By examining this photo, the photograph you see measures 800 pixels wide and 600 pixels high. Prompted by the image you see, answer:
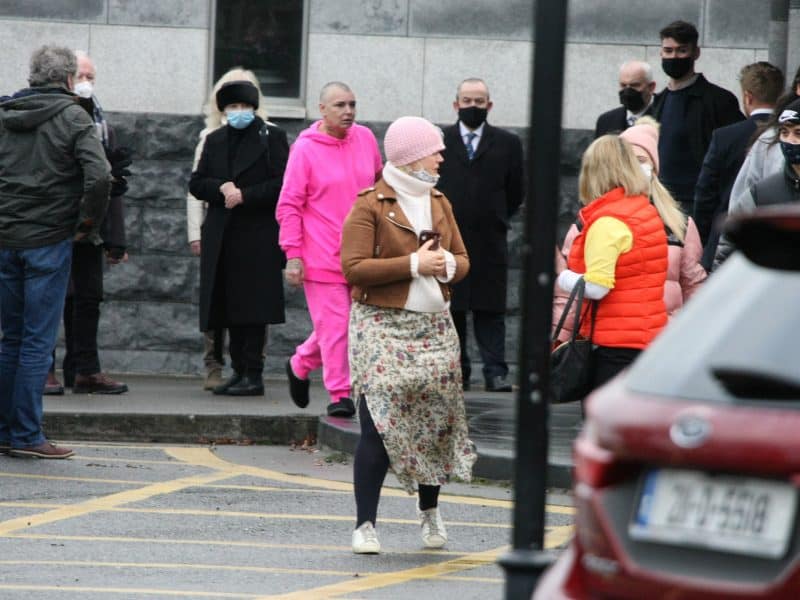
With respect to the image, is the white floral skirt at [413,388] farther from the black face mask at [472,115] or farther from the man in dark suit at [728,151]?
the black face mask at [472,115]

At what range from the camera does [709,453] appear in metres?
3.38

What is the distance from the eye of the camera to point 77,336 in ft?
41.2

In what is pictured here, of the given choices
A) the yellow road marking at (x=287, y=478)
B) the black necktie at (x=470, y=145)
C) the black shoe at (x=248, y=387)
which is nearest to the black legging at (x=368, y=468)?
the yellow road marking at (x=287, y=478)

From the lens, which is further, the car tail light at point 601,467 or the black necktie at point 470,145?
the black necktie at point 470,145

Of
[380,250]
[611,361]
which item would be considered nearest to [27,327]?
[380,250]

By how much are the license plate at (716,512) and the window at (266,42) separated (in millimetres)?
10934

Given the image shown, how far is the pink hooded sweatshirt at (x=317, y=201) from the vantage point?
11.2 meters

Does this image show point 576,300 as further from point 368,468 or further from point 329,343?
point 329,343

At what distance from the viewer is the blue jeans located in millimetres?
10000

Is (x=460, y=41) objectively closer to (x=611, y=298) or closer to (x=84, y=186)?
(x=84, y=186)

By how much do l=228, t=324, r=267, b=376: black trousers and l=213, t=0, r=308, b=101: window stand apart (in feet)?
7.91

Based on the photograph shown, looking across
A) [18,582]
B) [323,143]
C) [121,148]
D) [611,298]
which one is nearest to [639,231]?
[611,298]

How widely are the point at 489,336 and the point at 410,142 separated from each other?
18.5 ft

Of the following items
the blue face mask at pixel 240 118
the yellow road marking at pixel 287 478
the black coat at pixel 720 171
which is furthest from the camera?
the blue face mask at pixel 240 118
